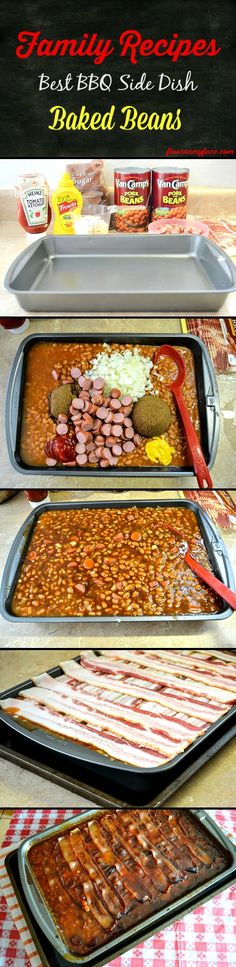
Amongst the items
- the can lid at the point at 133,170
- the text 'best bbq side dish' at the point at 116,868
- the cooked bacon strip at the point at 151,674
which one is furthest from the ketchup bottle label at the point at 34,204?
the text 'best bbq side dish' at the point at 116,868

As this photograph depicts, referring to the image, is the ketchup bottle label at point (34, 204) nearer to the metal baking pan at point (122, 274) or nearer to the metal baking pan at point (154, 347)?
the metal baking pan at point (122, 274)

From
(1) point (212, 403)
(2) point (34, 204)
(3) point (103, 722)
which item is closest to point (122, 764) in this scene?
(3) point (103, 722)

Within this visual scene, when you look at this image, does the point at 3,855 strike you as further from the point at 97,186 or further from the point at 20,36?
the point at 20,36

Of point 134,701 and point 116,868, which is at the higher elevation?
point 134,701

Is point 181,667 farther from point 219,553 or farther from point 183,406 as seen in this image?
point 183,406

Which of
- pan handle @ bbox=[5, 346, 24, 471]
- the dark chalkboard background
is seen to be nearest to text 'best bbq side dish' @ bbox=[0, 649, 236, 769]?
pan handle @ bbox=[5, 346, 24, 471]

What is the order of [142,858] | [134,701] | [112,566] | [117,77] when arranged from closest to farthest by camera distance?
[117,77], [142,858], [134,701], [112,566]
